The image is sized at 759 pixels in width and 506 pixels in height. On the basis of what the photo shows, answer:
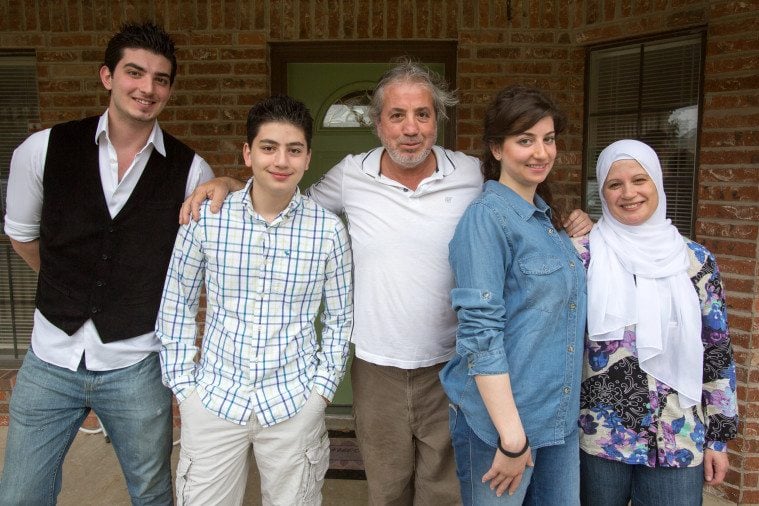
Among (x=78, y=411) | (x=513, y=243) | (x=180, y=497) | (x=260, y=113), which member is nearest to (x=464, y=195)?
(x=513, y=243)

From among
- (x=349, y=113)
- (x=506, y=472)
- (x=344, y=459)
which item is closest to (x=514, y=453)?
(x=506, y=472)

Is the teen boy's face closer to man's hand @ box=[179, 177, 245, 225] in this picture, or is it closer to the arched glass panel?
man's hand @ box=[179, 177, 245, 225]

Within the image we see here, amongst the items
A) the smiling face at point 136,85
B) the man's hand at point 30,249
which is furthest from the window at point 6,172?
the smiling face at point 136,85

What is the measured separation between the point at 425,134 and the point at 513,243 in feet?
1.79

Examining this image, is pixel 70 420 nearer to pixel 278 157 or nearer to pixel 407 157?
pixel 278 157

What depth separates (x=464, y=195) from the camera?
6.76 ft

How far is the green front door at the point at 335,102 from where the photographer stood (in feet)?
11.4

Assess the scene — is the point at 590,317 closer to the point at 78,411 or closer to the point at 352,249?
the point at 352,249

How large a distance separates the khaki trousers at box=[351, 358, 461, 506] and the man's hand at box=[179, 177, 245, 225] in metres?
0.77

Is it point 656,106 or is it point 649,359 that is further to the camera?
point 656,106

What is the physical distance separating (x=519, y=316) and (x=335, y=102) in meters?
2.24

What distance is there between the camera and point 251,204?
1.93 meters

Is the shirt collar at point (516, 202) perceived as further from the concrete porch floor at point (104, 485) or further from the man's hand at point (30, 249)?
the concrete porch floor at point (104, 485)

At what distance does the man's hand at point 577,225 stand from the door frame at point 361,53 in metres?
1.46
